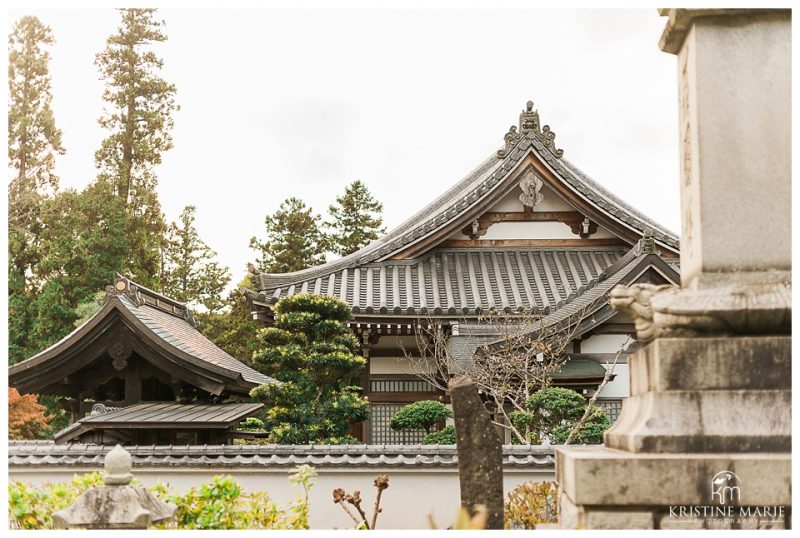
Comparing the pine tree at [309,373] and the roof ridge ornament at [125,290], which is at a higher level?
the roof ridge ornament at [125,290]

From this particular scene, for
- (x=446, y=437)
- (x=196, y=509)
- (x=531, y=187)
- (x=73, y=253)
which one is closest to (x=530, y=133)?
(x=531, y=187)

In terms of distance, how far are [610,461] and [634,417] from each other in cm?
42

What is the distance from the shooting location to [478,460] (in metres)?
5.06

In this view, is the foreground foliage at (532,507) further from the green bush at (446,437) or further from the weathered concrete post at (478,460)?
the green bush at (446,437)

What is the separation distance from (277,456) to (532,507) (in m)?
3.10

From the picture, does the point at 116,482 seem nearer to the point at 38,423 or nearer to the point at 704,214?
the point at 704,214

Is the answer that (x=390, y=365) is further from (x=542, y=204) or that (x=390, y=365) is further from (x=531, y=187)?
(x=542, y=204)

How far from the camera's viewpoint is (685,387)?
4.22 metres

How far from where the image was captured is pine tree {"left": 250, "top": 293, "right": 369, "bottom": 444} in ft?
34.6

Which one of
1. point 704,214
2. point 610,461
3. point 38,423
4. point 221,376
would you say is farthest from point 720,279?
point 38,423

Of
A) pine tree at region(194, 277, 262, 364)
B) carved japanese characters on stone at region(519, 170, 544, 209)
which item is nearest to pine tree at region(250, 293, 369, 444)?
carved japanese characters on stone at region(519, 170, 544, 209)

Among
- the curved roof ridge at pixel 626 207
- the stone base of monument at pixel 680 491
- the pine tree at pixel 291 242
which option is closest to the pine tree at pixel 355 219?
the pine tree at pixel 291 242

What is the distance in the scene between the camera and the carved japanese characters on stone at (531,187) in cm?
1702

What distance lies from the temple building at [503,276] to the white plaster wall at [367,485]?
4.34 meters
